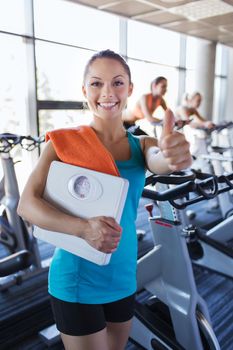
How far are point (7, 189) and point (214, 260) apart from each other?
5.77 feet

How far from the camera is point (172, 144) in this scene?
0.84m

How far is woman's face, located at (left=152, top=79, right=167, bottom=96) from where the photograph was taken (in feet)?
13.5

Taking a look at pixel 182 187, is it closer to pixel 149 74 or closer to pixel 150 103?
pixel 150 103

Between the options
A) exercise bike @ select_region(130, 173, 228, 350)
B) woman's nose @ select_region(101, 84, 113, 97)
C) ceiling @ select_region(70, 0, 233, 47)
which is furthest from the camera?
ceiling @ select_region(70, 0, 233, 47)

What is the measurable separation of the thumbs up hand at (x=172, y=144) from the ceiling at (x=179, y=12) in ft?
12.9

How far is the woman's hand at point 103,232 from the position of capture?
2.63 feet

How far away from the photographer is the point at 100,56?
98 centimetres

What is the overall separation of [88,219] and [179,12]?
4.72 metres

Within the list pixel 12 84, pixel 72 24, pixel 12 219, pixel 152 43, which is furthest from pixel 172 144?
pixel 152 43

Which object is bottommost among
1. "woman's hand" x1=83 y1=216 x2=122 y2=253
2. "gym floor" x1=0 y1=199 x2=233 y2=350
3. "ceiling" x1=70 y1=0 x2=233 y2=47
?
"gym floor" x1=0 y1=199 x2=233 y2=350

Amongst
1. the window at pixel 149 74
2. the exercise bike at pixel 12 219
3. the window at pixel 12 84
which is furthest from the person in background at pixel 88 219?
the window at pixel 149 74

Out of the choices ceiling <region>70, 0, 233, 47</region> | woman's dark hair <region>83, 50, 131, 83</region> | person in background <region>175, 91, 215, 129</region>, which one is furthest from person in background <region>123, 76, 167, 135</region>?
woman's dark hair <region>83, 50, 131, 83</region>

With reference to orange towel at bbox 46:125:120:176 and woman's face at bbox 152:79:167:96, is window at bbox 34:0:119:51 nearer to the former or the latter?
woman's face at bbox 152:79:167:96

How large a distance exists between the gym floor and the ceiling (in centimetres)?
337
